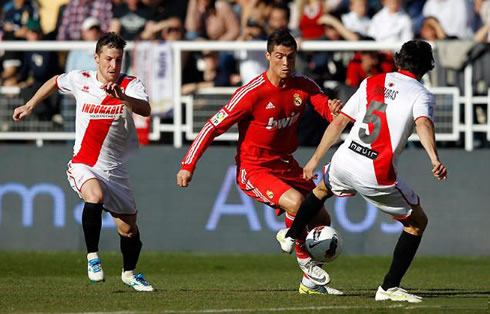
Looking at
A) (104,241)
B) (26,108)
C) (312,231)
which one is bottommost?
(104,241)

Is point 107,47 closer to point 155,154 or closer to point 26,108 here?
point 26,108

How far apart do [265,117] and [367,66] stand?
5.48 metres

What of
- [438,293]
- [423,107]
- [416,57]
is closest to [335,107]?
[416,57]

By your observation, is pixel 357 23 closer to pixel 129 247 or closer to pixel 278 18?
pixel 278 18

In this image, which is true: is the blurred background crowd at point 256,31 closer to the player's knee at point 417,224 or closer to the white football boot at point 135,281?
the white football boot at point 135,281

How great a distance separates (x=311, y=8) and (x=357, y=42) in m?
1.68

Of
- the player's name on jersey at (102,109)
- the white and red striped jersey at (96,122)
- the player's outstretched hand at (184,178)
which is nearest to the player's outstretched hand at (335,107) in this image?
the player's outstretched hand at (184,178)

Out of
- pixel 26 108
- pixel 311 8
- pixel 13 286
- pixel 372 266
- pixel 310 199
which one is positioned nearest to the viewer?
pixel 310 199

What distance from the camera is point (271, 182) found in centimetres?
1078

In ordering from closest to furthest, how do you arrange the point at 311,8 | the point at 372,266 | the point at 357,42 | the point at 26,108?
the point at 26,108 → the point at 372,266 → the point at 357,42 → the point at 311,8

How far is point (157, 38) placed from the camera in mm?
17203

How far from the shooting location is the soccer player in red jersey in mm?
10664

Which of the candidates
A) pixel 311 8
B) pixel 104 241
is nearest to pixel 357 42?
pixel 311 8

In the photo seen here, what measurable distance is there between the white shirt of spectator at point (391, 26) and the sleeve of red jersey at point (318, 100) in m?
5.89
